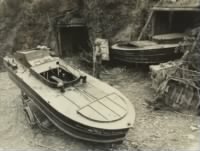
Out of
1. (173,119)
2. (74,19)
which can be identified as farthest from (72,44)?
(173,119)

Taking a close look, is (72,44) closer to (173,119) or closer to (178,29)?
(178,29)

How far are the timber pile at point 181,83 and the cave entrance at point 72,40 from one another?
6529 mm

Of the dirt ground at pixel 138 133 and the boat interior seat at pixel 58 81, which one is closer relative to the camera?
the dirt ground at pixel 138 133

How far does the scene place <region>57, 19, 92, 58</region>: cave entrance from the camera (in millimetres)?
14116

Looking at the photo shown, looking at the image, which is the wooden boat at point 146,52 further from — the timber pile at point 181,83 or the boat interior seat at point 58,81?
the boat interior seat at point 58,81

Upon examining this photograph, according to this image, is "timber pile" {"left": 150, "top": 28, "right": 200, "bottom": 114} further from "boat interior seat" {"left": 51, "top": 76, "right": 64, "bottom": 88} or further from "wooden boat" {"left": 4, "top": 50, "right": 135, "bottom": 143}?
"boat interior seat" {"left": 51, "top": 76, "right": 64, "bottom": 88}

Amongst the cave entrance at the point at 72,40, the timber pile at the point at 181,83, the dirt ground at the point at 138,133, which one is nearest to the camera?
the dirt ground at the point at 138,133

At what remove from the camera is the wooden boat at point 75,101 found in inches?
239

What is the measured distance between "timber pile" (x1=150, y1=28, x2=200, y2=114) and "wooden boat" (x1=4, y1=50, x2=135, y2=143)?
5.31ft

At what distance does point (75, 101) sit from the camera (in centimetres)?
689

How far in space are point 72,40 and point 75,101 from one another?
8309 mm

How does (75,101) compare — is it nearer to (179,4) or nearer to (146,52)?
(146,52)

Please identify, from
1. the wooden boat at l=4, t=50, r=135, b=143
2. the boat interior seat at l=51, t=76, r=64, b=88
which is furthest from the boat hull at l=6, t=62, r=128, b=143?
the boat interior seat at l=51, t=76, r=64, b=88

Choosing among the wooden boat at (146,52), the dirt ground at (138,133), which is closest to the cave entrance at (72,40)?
the wooden boat at (146,52)
